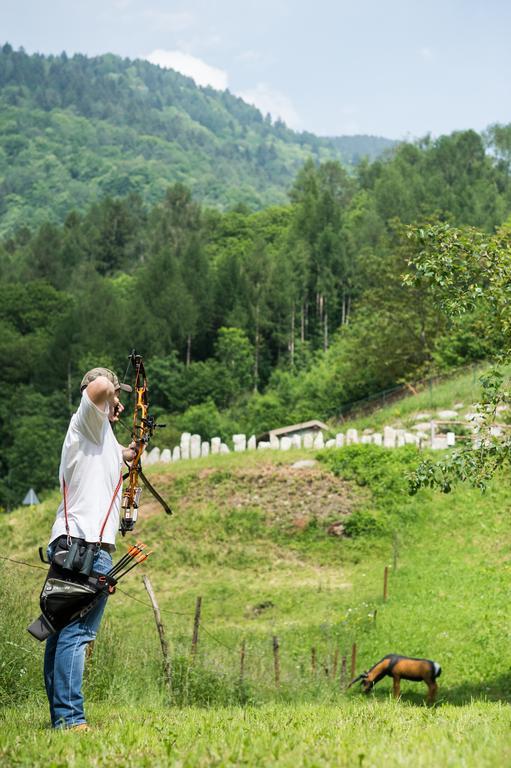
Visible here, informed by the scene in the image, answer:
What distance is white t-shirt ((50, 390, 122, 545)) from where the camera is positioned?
6.54 metres

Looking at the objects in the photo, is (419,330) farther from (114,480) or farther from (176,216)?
(176,216)

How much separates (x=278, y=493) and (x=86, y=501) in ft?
80.0

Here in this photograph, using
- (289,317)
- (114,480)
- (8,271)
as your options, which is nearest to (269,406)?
(289,317)

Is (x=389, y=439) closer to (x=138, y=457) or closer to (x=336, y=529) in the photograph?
(x=336, y=529)

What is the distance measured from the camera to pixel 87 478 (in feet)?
21.7

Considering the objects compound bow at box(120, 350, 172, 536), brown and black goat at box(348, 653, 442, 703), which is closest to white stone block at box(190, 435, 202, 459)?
brown and black goat at box(348, 653, 442, 703)

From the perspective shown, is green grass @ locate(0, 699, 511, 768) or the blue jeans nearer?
green grass @ locate(0, 699, 511, 768)

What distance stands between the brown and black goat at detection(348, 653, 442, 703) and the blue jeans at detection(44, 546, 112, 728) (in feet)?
31.5

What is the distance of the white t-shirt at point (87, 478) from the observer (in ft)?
21.5

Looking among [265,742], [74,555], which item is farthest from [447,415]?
Result: [265,742]

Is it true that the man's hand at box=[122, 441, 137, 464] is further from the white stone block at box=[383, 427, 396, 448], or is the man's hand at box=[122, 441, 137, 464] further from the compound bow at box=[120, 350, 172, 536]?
the white stone block at box=[383, 427, 396, 448]

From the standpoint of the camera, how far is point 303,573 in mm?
26297

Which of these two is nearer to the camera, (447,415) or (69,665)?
(69,665)

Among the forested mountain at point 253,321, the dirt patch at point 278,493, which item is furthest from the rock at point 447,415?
the dirt patch at point 278,493
